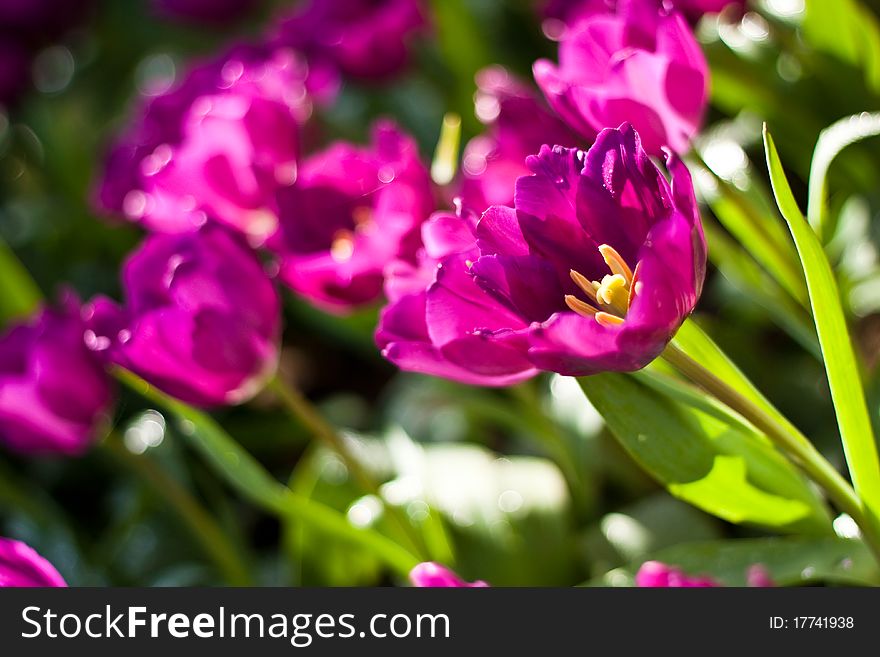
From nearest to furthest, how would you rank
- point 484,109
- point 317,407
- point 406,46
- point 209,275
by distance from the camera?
point 209,275 → point 484,109 → point 406,46 → point 317,407

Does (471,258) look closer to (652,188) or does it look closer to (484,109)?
(652,188)

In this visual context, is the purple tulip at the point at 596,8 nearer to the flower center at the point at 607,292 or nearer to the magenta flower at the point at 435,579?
the flower center at the point at 607,292

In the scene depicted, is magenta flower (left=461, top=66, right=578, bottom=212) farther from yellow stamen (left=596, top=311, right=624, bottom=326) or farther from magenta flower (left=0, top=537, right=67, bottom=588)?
magenta flower (left=0, top=537, right=67, bottom=588)

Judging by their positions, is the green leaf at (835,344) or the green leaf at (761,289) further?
the green leaf at (761,289)

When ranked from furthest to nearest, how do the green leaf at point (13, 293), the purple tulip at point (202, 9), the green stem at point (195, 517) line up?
the purple tulip at point (202, 9), the green leaf at point (13, 293), the green stem at point (195, 517)

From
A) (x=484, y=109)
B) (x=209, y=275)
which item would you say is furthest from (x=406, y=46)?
(x=209, y=275)

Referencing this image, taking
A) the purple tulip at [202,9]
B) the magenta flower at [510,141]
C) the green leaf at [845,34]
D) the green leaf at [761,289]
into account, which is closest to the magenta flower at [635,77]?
the magenta flower at [510,141]

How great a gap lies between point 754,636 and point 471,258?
0.21 meters

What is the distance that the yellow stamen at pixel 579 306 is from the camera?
44 centimetres

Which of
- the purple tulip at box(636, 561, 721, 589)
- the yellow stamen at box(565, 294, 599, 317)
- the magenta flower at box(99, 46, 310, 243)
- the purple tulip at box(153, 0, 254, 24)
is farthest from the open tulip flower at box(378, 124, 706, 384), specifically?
the purple tulip at box(153, 0, 254, 24)

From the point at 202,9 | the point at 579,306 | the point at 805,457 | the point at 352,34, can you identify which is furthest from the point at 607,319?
the point at 202,9

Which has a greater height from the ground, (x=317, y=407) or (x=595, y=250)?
(x=595, y=250)

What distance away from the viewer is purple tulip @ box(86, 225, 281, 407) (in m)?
0.55

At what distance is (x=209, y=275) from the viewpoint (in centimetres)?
57
